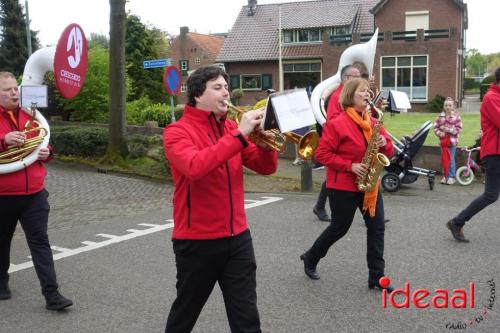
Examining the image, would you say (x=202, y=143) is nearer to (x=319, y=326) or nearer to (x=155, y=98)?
(x=319, y=326)

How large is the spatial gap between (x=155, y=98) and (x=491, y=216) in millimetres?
29171

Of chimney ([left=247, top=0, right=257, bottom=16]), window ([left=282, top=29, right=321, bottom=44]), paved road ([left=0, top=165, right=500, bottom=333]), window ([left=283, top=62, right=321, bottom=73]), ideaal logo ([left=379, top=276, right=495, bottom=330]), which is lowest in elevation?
paved road ([left=0, top=165, right=500, bottom=333])

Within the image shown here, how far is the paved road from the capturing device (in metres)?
4.39

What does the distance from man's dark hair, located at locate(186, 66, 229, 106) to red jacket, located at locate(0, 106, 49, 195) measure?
216 centimetres

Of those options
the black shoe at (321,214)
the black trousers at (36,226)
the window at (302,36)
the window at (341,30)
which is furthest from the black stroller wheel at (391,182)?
the window at (302,36)

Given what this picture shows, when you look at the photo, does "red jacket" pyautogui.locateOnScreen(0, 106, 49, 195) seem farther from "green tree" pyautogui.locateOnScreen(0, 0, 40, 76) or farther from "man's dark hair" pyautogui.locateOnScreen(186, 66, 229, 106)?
"green tree" pyautogui.locateOnScreen(0, 0, 40, 76)

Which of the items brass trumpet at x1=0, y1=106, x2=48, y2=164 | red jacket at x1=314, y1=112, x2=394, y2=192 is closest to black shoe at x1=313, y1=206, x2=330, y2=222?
red jacket at x1=314, y1=112, x2=394, y2=192

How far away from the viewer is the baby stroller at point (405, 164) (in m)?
9.82

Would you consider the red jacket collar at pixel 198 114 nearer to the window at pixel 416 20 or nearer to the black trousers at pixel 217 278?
the black trousers at pixel 217 278

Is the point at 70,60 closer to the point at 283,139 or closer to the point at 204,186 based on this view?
the point at 283,139

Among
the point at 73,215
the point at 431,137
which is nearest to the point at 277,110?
the point at 73,215

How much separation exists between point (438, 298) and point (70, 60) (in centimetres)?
498

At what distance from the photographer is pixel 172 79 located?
527 inches

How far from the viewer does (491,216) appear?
25.1ft
